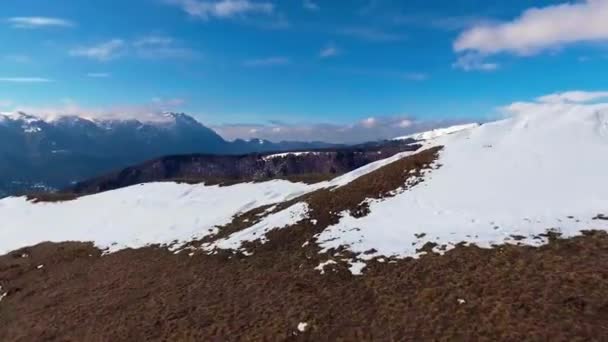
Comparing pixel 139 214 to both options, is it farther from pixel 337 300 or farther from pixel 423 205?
pixel 337 300

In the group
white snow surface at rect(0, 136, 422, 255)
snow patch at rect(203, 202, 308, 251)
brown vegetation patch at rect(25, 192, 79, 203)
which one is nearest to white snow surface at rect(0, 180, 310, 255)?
white snow surface at rect(0, 136, 422, 255)

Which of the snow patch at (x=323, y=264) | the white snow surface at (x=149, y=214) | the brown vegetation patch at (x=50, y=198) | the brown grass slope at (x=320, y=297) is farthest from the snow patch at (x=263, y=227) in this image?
A: the brown vegetation patch at (x=50, y=198)

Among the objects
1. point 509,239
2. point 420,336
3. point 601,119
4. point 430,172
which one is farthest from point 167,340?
point 601,119

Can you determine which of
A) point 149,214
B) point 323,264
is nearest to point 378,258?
point 323,264

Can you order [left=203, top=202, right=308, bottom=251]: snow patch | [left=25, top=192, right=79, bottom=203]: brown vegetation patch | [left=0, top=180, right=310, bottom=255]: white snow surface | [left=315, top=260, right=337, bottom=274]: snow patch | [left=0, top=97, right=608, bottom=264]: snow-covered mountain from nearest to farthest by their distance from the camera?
[left=315, top=260, right=337, bottom=274]: snow patch → [left=0, top=97, right=608, bottom=264]: snow-covered mountain → [left=203, top=202, right=308, bottom=251]: snow patch → [left=0, top=180, right=310, bottom=255]: white snow surface → [left=25, top=192, right=79, bottom=203]: brown vegetation patch

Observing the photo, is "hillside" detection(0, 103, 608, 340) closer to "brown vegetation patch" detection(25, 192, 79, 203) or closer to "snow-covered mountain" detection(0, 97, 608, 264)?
"snow-covered mountain" detection(0, 97, 608, 264)

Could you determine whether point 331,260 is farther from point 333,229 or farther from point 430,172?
point 430,172
